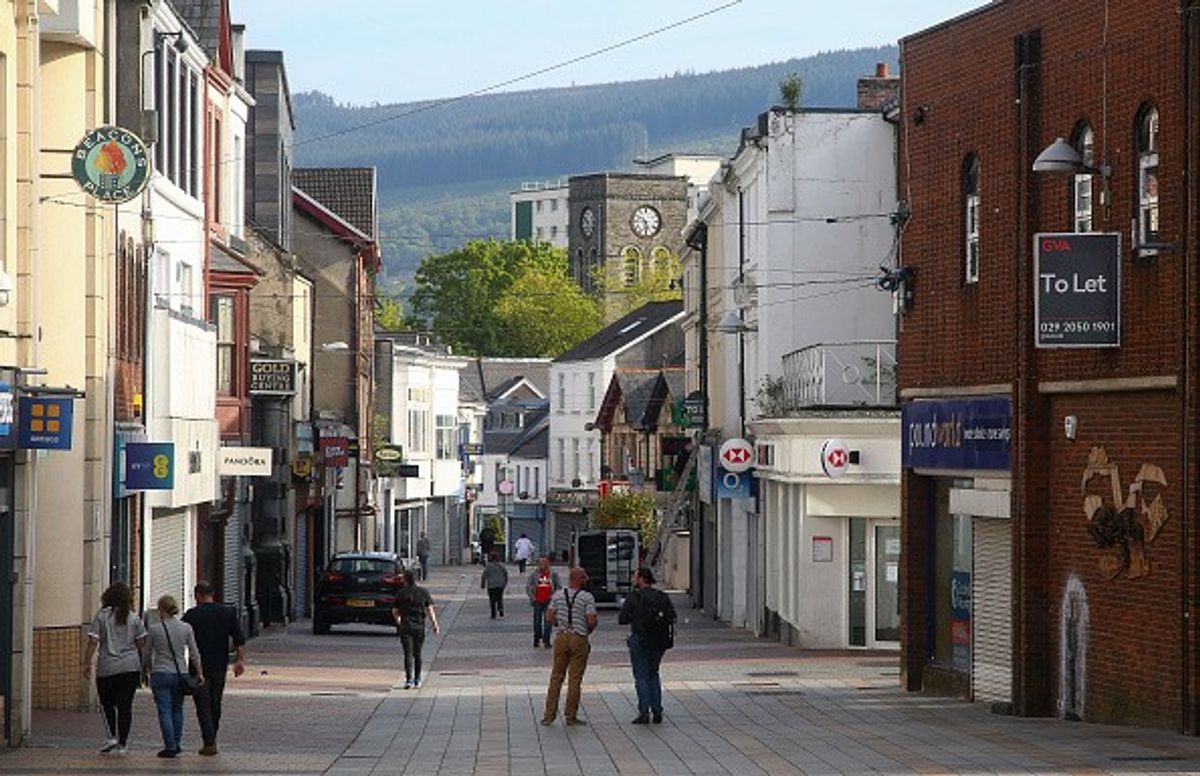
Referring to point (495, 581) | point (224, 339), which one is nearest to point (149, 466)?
point (224, 339)

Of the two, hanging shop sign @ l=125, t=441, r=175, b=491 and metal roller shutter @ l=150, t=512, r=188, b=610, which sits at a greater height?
hanging shop sign @ l=125, t=441, r=175, b=491

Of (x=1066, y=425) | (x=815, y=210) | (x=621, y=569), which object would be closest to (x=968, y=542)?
(x=1066, y=425)

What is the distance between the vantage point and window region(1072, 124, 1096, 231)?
28.5 meters

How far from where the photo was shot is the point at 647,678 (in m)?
29.4

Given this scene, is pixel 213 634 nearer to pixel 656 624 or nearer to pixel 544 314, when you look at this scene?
pixel 656 624

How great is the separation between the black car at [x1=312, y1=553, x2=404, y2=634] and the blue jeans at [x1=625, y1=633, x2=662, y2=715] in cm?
2219

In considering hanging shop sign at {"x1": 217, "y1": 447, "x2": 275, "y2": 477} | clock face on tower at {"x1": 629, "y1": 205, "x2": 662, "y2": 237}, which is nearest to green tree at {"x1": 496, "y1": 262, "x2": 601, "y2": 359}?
clock face on tower at {"x1": 629, "y1": 205, "x2": 662, "y2": 237}

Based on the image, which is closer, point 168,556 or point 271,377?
point 168,556

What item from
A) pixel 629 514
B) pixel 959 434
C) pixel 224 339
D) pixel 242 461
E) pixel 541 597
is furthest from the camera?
pixel 629 514

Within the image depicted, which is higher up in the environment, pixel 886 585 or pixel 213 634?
pixel 213 634

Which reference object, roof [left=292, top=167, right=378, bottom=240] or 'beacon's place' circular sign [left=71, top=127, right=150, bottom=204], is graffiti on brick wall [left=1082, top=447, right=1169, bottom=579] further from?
roof [left=292, top=167, right=378, bottom=240]

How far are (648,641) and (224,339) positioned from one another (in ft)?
54.9

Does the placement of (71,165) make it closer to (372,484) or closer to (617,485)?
(372,484)

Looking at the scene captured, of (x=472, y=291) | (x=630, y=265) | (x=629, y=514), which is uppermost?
(x=630, y=265)
